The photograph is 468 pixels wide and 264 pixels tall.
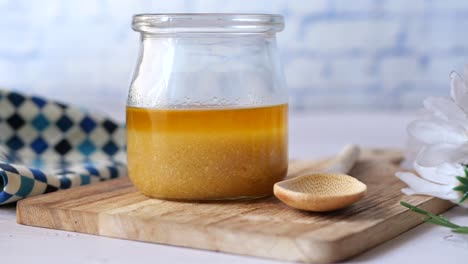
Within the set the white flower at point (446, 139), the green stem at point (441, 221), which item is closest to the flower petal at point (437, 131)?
the white flower at point (446, 139)

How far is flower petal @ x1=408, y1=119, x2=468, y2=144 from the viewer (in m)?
1.10

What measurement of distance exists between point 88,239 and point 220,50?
345 mm

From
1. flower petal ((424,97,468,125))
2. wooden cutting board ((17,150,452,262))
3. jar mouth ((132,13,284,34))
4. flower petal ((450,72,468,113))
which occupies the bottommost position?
wooden cutting board ((17,150,452,262))

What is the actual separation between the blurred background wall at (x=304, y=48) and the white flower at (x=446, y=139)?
1197 mm

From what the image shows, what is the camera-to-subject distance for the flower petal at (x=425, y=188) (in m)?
1.11

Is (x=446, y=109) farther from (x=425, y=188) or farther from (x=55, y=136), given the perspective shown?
(x=55, y=136)

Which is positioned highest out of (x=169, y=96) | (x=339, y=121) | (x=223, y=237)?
(x=169, y=96)

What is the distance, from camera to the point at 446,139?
43.7 inches

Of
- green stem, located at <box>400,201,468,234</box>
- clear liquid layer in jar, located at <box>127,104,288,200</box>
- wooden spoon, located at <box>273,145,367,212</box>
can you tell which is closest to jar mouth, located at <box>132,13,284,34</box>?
clear liquid layer in jar, located at <box>127,104,288,200</box>

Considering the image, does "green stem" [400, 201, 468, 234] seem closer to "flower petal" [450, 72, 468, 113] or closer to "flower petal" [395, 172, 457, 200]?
"flower petal" [395, 172, 457, 200]

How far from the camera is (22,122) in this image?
1614 millimetres

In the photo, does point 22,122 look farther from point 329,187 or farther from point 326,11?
point 326,11

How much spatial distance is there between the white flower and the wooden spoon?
0.39 ft

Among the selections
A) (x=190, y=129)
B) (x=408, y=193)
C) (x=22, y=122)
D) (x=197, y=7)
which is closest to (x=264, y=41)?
(x=190, y=129)
